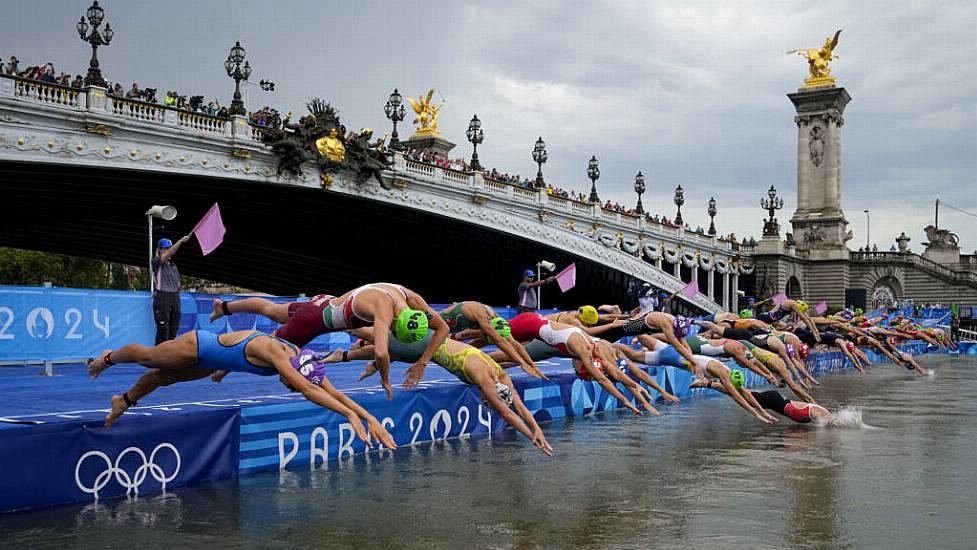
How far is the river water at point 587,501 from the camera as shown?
9.30 meters

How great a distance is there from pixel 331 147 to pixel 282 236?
13.2 metres

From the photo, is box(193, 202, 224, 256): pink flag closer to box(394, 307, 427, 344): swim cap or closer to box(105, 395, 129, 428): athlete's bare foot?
box(394, 307, 427, 344): swim cap

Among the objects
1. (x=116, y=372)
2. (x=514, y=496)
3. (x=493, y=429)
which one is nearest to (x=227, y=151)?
(x=116, y=372)

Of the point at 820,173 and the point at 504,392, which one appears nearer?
the point at 504,392

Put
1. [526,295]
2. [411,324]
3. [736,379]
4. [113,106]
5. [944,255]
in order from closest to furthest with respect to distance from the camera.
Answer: [411,324], [736,379], [526,295], [113,106], [944,255]

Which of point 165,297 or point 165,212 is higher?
point 165,212

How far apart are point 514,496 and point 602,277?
2337 inches

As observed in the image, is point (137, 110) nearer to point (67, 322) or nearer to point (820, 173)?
point (67, 322)

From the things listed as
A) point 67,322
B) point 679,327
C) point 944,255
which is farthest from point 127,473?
point 944,255

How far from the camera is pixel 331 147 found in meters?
50.2

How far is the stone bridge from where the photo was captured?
39.4 m

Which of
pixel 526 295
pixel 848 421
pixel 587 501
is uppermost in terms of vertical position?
pixel 526 295

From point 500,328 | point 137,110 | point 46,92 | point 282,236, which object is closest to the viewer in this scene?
point 500,328

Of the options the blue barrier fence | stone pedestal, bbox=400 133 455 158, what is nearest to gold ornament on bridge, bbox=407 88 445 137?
stone pedestal, bbox=400 133 455 158
